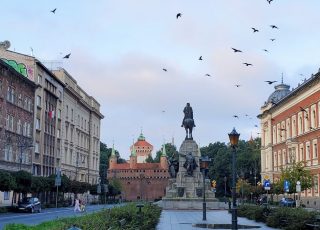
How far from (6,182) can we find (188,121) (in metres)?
20.3

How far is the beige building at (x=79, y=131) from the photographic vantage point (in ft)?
297

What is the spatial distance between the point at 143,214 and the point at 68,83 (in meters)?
74.7

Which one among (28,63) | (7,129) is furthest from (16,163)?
(28,63)

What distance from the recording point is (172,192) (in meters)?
52.3

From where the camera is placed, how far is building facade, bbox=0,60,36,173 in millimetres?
58844

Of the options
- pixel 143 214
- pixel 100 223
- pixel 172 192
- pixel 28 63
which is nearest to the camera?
pixel 100 223

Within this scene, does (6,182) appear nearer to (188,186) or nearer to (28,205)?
(28,205)

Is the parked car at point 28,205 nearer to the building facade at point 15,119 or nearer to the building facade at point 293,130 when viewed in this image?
the building facade at point 15,119

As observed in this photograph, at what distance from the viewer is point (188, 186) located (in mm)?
52906

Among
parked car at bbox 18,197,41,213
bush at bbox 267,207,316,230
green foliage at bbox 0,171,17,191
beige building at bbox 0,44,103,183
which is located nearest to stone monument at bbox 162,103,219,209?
parked car at bbox 18,197,41,213

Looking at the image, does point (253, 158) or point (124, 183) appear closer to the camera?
point (253, 158)

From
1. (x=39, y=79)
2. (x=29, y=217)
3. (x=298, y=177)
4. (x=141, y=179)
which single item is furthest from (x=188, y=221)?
(x=141, y=179)

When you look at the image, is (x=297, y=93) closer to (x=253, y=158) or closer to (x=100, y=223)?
(x=253, y=158)

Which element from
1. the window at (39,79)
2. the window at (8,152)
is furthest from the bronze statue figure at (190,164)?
the window at (39,79)
